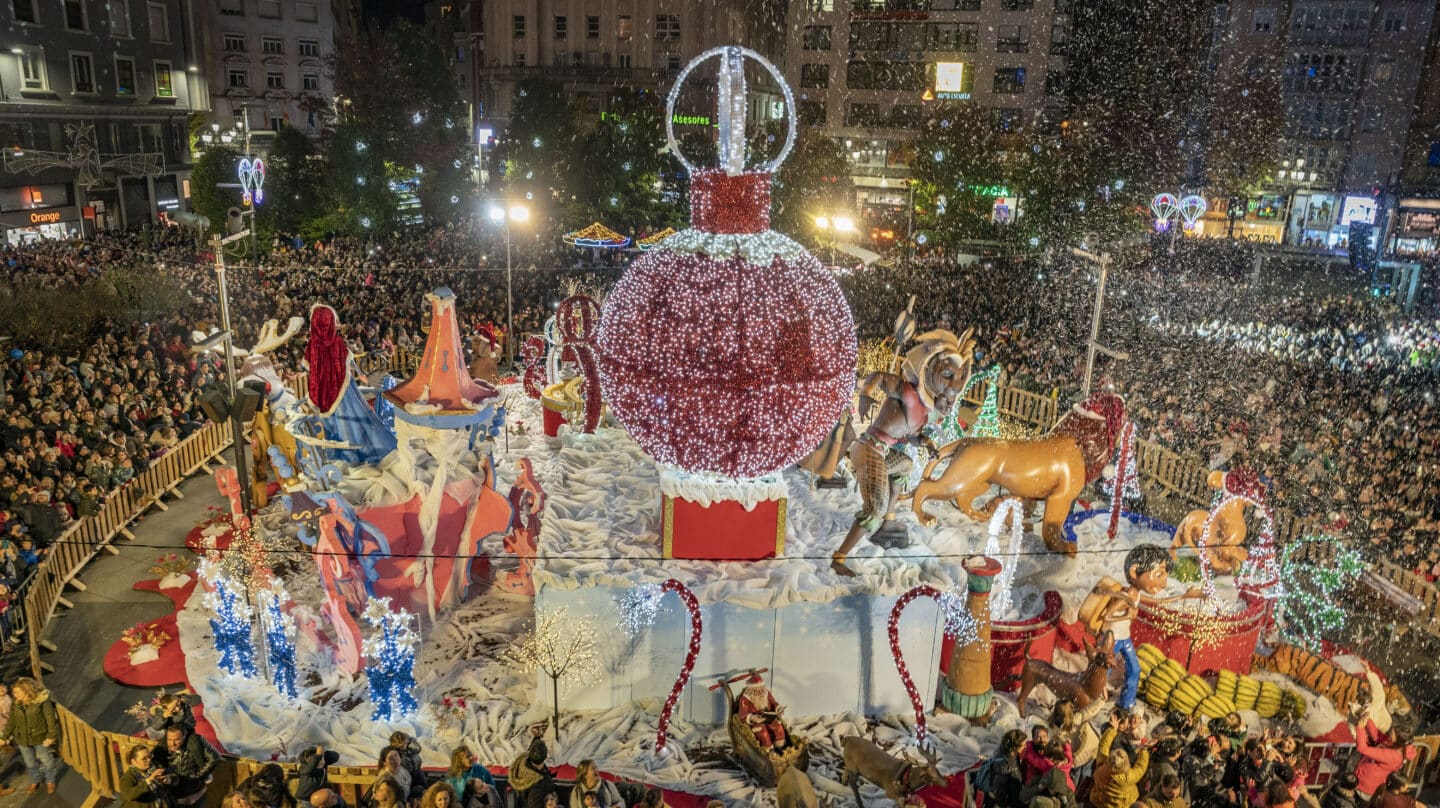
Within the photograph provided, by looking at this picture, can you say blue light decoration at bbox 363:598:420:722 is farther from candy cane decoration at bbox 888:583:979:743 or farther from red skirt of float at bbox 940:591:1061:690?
red skirt of float at bbox 940:591:1061:690

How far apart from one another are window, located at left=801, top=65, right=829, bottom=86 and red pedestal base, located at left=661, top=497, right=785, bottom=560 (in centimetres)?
4469

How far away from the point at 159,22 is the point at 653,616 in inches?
1610

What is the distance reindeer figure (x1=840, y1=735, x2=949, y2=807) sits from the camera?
323 inches

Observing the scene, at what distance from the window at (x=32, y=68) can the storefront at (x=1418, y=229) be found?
54.4 meters

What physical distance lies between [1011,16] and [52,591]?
155ft

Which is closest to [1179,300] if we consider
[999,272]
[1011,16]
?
[999,272]

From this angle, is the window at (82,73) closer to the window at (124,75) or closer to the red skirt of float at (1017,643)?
the window at (124,75)

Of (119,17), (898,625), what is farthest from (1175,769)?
(119,17)

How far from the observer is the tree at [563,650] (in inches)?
368

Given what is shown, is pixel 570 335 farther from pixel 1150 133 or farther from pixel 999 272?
pixel 1150 133

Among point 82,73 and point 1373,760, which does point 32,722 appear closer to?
point 1373,760

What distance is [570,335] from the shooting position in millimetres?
14859

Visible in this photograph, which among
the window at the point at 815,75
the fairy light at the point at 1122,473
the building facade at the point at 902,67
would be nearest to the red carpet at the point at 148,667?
the fairy light at the point at 1122,473

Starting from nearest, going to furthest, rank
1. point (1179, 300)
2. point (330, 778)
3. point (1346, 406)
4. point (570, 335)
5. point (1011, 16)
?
1. point (330, 778)
2. point (570, 335)
3. point (1346, 406)
4. point (1179, 300)
5. point (1011, 16)
